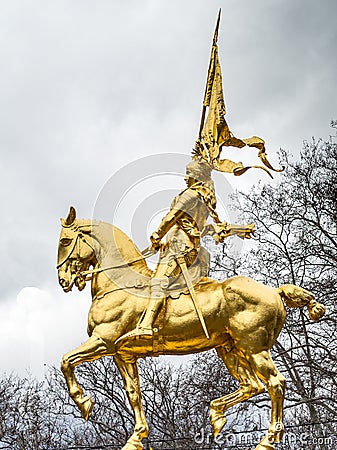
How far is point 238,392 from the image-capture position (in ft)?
24.6

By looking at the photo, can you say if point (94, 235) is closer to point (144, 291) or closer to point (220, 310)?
point (144, 291)

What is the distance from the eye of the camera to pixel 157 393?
19578mm

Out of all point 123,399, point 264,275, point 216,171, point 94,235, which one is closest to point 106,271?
point 94,235

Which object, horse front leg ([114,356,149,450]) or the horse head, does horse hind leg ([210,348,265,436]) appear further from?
the horse head

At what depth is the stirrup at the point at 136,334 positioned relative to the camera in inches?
280

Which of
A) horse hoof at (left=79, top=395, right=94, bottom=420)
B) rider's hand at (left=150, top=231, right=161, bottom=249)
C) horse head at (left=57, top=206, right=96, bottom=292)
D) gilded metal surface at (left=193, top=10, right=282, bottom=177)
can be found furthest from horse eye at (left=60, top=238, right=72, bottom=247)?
gilded metal surface at (left=193, top=10, right=282, bottom=177)

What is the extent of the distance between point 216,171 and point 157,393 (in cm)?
1276

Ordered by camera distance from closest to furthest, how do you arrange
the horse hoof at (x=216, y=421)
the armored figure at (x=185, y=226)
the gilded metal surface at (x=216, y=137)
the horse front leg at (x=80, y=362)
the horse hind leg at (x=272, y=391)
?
the horse hind leg at (x=272, y=391)
the horse front leg at (x=80, y=362)
the horse hoof at (x=216, y=421)
the armored figure at (x=185, y=226)
the gilded metal surface at (x=216, y=137)

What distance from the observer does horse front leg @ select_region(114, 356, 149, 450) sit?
715 cm

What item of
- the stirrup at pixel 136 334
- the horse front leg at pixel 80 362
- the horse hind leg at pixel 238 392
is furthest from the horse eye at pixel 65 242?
the horse hind leg at pixel 238 392

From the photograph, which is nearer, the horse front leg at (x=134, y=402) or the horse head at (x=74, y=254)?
the horse front leg at (x=134, y=402)

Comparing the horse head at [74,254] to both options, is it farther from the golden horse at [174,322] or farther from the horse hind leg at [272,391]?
the horse hind leg at [272,391]

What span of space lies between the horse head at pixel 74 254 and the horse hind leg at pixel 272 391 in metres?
2.22

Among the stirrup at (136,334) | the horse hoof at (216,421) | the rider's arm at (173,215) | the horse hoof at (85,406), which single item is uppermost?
the rider's arm at (173,215)
